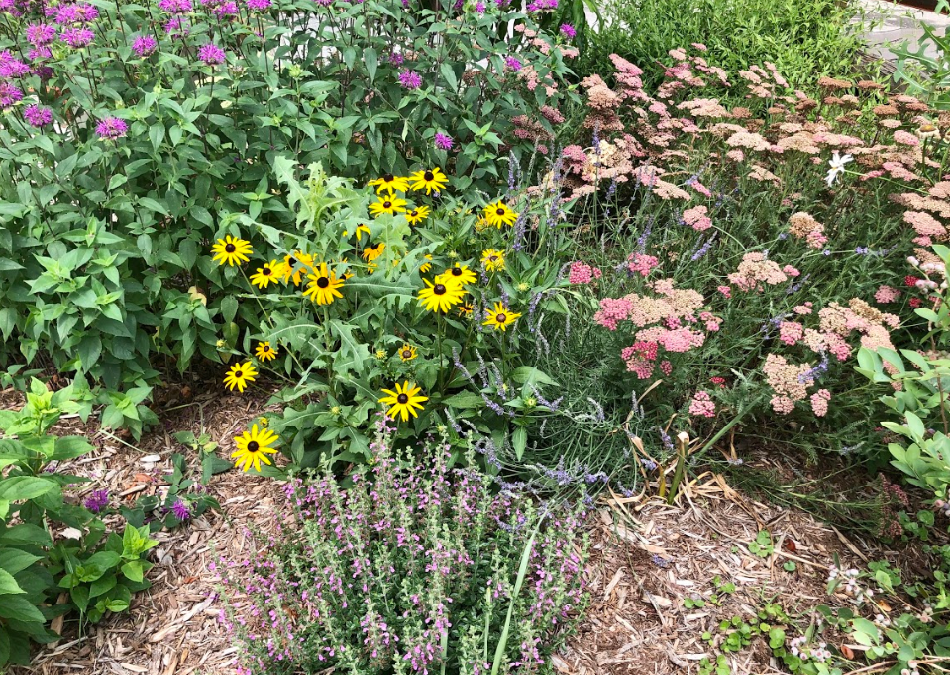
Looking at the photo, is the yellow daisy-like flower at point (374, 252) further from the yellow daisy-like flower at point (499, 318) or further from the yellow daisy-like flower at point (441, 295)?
the yellow daisy-like flower at point (499, 318)

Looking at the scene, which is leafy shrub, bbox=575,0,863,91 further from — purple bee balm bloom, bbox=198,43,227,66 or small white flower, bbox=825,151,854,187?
purple bee balm bloom, bbox=198,43,227,66

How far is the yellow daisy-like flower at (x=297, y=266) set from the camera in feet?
6.55

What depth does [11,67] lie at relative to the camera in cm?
228

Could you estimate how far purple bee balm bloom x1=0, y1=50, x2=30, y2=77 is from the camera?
227 centimetres

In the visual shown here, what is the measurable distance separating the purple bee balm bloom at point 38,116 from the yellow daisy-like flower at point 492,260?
5.48ft

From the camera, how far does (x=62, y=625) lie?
207 centimetres

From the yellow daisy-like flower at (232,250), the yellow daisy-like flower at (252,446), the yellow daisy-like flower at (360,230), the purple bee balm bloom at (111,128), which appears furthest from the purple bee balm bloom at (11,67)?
the yellow daisy-like flower at (252,446)

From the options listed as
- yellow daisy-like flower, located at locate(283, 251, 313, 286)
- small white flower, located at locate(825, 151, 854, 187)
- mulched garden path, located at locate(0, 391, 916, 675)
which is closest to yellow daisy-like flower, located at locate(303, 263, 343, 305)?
yellow daisy-like flower, located at locate(283, 251, 313, 286)

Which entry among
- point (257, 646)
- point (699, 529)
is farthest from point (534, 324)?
point (257, 646)

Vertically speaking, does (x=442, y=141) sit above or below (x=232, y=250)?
above

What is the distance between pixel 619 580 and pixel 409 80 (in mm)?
2182

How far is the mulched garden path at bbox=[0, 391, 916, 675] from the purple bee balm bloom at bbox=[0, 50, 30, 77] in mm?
1398

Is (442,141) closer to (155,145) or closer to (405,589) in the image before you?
(155,145)

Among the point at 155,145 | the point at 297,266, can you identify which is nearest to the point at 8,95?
the point at 155,145
